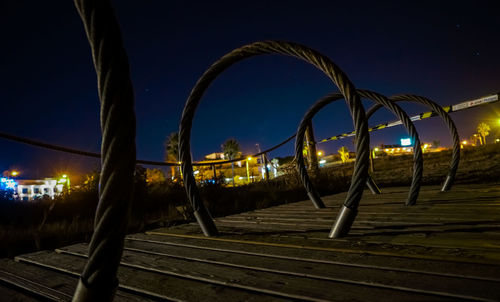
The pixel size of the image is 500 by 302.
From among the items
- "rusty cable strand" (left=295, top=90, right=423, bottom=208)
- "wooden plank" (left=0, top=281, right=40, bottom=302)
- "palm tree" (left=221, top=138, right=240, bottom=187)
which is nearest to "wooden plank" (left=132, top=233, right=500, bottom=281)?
"wooden plank" (left=0, top=281, right=40, bottom=302)

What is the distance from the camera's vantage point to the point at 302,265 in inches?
50.7

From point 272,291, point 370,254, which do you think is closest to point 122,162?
point 272,291

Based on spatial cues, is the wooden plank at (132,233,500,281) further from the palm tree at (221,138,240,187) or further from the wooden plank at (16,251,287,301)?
the palm tree at (221,138,240,187)

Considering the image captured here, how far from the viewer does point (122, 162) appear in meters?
0.56

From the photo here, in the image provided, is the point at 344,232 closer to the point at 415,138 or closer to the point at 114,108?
the point at 114,108

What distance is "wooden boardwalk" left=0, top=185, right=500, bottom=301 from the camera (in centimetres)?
100

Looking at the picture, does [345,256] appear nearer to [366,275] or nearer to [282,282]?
[366,275]

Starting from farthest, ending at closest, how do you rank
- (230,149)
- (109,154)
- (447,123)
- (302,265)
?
(230,149) → (447,123) → (302,265) → (109,154)

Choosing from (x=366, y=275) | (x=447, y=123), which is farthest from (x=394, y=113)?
(x=366, y=275)

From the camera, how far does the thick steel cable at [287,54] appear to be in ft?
5.10

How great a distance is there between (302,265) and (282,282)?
0.22m

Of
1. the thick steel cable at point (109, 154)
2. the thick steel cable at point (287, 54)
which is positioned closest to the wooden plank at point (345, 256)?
the thick steel cable at point (287, 54)

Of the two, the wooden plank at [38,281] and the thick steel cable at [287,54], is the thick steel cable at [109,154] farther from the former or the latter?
the thick steel cable at [287,54]

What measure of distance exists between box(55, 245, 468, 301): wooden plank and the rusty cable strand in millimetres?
1815
